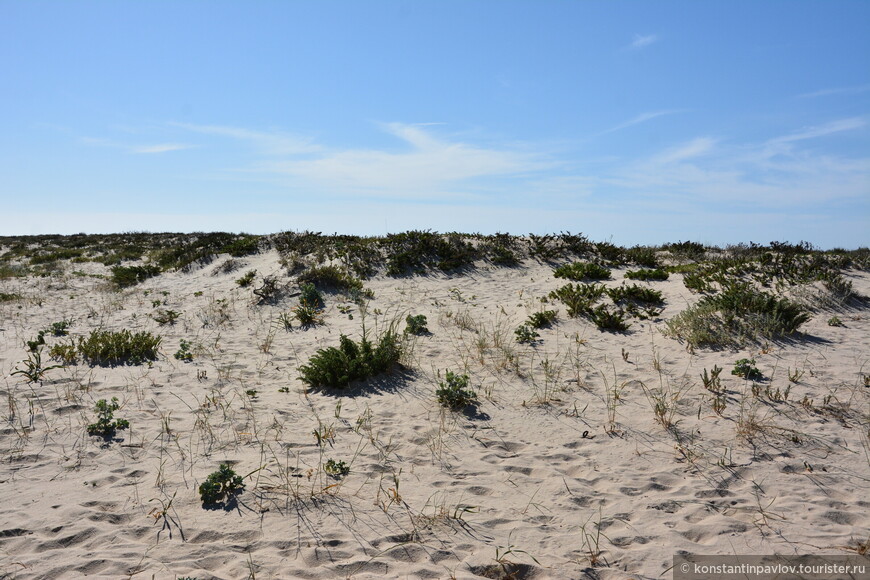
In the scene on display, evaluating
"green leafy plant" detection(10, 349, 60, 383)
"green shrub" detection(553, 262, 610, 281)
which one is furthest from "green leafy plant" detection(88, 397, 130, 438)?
"green shrub" detection(553, 262, 610, 281)

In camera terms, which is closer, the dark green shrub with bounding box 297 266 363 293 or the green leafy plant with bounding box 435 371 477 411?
the green leafy plant with bounding box 435 371 477 411

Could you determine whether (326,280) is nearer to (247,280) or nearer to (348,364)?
(247,280)

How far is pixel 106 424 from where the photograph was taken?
6.21m

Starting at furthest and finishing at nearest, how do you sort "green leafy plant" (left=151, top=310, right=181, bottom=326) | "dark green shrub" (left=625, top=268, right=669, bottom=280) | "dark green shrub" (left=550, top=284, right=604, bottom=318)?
"dark green shrub" (left=625, top=268, right=669, bottom=280), "green leafy plant" (left=151, top=310, right=181, bottom=326), "dark green shrub" (left=550, top=284, right=604, bottom=318)

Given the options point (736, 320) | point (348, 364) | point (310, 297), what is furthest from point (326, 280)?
point (736, 320)

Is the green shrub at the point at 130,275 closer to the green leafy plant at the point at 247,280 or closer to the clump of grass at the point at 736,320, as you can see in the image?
the green leafy plant at the point at 247,280

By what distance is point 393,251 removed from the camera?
17469mm

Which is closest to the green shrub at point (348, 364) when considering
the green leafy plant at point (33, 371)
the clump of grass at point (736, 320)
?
the green leafy plant at point (33, 371)

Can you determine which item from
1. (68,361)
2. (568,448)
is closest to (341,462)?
(568,448)

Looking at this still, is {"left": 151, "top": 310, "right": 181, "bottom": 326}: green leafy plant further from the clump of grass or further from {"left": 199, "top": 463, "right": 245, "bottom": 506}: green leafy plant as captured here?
the clump of grass

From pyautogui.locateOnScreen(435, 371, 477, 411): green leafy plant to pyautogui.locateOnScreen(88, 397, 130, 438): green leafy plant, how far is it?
426 cm

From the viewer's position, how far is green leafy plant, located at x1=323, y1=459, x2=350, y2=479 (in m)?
5.36

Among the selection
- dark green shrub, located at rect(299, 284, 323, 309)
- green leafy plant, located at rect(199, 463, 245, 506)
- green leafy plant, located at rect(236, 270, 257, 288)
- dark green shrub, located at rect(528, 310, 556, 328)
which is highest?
green leafy plant, located at rect(236, 270, 257, 288)

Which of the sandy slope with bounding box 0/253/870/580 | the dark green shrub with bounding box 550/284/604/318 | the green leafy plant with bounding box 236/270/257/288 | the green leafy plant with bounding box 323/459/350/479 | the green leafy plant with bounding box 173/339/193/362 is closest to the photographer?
the sandy slope with bounding box 0/253/870/580
